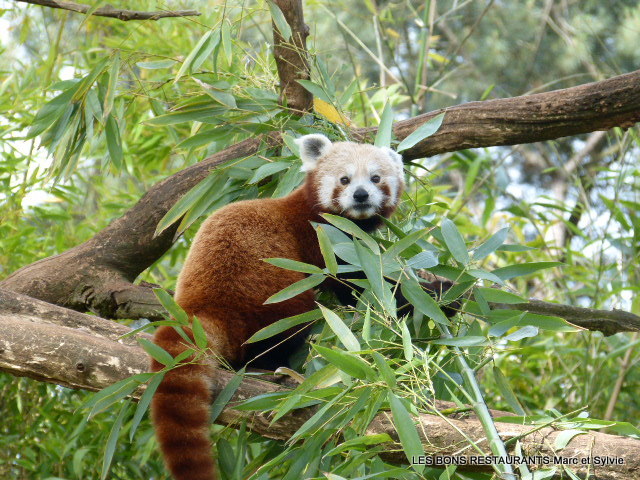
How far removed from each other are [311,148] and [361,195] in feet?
1.07

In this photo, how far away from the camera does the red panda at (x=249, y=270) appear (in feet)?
6.84

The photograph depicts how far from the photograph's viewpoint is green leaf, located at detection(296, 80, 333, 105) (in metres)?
3.04

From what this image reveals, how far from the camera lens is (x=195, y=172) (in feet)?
11.3

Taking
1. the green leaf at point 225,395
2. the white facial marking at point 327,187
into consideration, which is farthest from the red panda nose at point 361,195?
the green leaf at point 225,395

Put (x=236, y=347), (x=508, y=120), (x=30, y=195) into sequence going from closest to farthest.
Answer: (x=236, y=347), (x=508, y=120), (x=30, y=195)

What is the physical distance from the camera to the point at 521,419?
193cm

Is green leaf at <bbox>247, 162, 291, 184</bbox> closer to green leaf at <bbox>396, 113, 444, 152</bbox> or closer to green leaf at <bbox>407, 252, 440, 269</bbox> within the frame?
green leaf at <bbox>396, 113, 444, 152</bbox>

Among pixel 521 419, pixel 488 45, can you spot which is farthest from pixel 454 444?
pixel 488 45

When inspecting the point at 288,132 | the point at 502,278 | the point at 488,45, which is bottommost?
the point at 502,278

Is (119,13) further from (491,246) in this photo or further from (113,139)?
(491,246)

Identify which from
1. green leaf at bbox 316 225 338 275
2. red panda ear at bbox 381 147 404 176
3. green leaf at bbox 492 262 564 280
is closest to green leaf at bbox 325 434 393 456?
green leaf at bbox 316 225 338 275

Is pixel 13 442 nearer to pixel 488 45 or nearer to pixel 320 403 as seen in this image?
pixel 320 403

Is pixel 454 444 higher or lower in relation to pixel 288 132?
lower

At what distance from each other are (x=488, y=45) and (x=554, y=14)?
782mm
